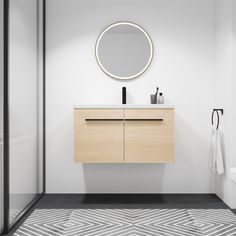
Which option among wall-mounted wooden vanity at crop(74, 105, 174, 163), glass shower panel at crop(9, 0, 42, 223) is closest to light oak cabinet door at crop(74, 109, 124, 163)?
wall-mounted wooden vanity at crop(74, 105, 174, 163)

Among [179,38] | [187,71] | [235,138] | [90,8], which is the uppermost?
[90,8]

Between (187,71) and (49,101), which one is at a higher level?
(187,71)

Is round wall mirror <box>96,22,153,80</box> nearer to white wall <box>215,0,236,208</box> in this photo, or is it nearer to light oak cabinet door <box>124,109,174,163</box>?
light oak cabinet door <box>124,109,174,163</box>

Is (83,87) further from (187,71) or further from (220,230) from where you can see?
(220,230)

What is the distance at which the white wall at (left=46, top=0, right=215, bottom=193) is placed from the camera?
13.2 ft

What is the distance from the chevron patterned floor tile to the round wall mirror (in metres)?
1.51

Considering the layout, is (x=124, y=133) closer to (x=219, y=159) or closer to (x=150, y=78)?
(x=150, y=78)

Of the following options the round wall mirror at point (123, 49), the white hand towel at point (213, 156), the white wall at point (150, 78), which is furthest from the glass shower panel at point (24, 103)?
the white hand towel at point (213, 156)

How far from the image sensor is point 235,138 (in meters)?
3.46

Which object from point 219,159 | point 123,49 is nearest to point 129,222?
point 219,159

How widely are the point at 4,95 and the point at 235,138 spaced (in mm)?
2098

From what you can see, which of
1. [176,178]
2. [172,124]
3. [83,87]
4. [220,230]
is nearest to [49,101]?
[83,87]

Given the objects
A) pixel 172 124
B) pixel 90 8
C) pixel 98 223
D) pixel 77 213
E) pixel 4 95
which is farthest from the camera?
pixel 90 8

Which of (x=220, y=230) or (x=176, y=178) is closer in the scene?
(x=220, y=230)
